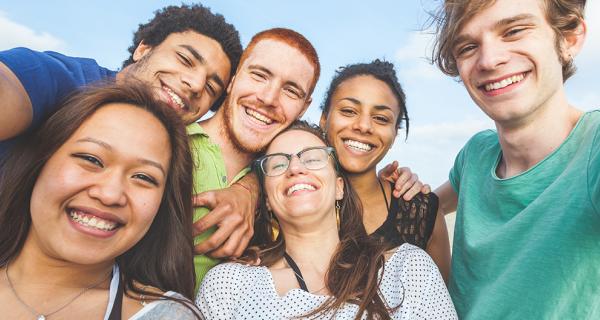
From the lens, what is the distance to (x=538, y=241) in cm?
260

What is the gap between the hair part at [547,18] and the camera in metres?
2.93

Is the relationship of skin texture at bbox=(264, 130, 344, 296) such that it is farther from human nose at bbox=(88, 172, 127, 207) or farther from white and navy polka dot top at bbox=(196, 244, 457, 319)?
human nose at bbox=(88, 172, 127, 207)

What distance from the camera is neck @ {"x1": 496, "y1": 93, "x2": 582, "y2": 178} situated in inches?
112

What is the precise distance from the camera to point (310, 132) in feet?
12.4

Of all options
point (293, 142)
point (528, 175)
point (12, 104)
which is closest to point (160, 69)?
point (293, 142)

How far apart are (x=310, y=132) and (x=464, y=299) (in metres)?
1.72

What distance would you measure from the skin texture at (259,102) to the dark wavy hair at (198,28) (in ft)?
0.85

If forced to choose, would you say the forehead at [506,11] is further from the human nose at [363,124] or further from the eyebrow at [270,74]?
the eyebrow at [270,74]

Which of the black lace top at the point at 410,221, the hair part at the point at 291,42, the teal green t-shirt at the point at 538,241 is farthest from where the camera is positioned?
the hair part at the point at 291,42

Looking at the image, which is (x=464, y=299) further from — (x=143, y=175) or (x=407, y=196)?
(x=143, y=175)

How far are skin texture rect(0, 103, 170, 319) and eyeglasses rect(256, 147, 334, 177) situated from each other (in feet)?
3.33

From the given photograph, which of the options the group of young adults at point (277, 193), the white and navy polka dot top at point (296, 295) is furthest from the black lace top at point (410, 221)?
the white and navy polka dot top at point (296, 295)

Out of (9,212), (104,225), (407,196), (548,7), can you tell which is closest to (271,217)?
(407,196)

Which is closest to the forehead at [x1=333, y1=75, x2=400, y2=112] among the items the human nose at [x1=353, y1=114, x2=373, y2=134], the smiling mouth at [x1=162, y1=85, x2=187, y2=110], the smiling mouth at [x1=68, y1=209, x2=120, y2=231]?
the human nose at [x1=353, y1=114, x2=373, y2=134]
